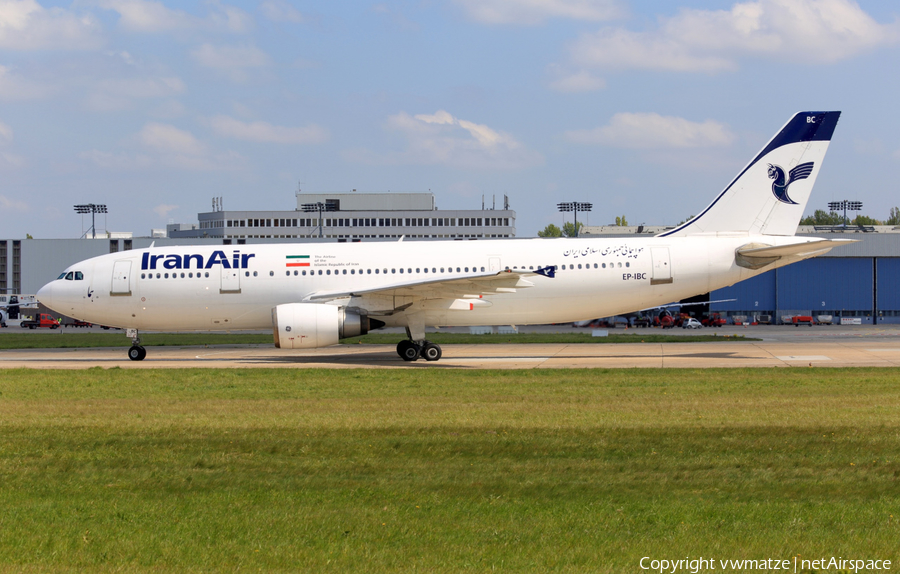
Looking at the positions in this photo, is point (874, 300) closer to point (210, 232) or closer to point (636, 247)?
point (636, 247)

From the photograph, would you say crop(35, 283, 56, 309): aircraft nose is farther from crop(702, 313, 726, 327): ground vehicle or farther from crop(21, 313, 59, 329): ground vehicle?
crop(702, 313, 726, 327): ground vehicle

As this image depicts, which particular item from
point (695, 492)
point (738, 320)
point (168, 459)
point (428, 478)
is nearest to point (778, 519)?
point (695, 492)

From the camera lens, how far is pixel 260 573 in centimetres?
639

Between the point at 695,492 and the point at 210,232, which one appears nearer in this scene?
the point at 695,492

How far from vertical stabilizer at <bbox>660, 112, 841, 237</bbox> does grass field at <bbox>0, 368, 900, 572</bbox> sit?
1176 cm

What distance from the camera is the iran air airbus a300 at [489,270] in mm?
26750

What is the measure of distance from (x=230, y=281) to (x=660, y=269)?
46.7ft

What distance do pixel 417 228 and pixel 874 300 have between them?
66.9 m

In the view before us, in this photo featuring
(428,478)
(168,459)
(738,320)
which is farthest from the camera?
(738,320)

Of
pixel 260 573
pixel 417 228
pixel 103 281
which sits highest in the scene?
pixel 417 228

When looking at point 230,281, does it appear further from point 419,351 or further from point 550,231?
point 550,231

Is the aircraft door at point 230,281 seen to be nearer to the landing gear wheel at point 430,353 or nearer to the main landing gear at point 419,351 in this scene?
the main landing gear at point 419,351

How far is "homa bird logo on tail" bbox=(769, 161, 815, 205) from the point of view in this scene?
89.4ft

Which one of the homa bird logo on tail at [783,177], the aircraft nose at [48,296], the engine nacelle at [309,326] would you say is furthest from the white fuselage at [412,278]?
the engine nacelle at [309,326]
